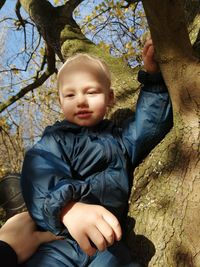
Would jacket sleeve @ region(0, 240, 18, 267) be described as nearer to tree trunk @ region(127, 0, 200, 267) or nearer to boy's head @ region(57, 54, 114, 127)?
tree trunk @ region(127, 0, 200, 267)

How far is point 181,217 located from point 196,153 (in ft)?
0.75

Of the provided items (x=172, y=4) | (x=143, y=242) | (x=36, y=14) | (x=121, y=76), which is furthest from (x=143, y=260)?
(x=36, y=14)

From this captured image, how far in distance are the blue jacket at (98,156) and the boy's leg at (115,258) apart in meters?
0.18

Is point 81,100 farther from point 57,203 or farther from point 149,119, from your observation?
point 57,203

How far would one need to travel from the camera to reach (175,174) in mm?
1327

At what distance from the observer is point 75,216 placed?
1.08 metres

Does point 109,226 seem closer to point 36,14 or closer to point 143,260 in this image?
point 143,260

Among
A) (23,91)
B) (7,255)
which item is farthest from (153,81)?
(23,91)

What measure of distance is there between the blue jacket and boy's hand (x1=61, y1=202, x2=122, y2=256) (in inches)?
7.0

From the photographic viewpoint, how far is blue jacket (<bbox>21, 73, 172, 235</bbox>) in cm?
130

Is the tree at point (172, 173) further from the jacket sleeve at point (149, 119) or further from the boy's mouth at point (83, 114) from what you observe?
the boy's mouth at point (83, 114)

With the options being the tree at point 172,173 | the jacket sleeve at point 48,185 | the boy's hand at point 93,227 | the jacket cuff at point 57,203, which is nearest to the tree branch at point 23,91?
the jacket sleeve at point 48,185

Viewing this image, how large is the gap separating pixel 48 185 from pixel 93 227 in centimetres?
30

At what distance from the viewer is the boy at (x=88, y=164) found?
3.65 feet
